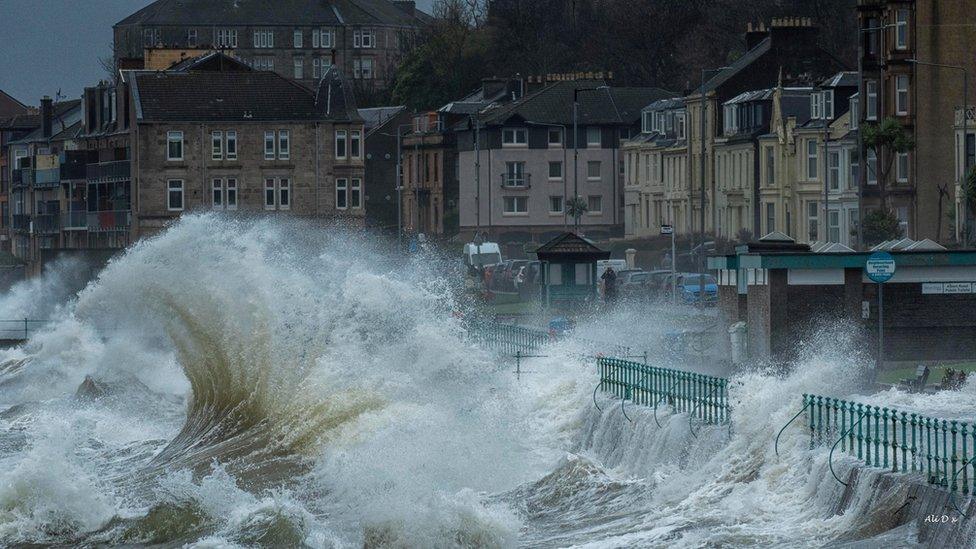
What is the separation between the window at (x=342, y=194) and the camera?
78.2 metres

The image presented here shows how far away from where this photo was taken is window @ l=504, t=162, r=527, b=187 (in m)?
98.8

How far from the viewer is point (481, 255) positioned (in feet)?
255

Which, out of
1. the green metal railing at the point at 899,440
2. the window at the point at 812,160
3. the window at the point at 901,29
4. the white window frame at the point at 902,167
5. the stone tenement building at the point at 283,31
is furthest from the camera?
the stone tenement building at the point at 283,31

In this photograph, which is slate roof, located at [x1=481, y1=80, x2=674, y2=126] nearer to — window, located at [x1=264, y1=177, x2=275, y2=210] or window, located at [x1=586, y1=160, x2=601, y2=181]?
window, located at [x1=586, y1=160, x2=601, y2=181]

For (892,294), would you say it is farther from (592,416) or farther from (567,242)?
(567,242)

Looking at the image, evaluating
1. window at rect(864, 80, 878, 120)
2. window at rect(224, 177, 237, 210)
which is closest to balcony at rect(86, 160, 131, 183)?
window at rect(224, 177, 237, 210)

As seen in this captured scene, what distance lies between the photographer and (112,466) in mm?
30500

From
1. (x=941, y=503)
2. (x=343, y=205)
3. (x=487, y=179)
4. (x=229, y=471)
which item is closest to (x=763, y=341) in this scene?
(x=229, y=471)

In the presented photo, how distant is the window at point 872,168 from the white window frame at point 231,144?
1066 inches

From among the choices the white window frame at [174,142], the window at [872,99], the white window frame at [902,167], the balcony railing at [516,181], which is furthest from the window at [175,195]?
the white window frame at [902,167]

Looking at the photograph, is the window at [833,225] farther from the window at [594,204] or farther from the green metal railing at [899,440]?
the green metal railing at [899,440]

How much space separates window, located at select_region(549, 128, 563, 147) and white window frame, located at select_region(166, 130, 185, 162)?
85.1 feet

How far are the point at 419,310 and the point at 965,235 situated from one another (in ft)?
80.5

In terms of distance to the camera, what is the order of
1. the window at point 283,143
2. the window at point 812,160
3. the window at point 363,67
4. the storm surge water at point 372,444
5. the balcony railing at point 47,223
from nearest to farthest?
the storm surge water at point 372,444, the window at point 812,160, the window at point 283,143, the balcony railing at point 47,223, the window at point 363,67
